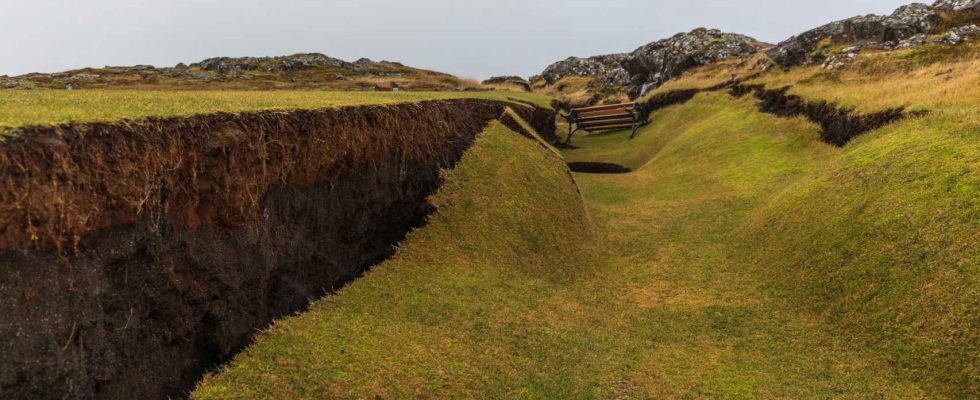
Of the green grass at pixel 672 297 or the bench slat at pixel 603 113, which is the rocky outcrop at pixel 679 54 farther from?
the green grass at pixel 672 297

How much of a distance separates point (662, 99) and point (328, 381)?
48.8 m

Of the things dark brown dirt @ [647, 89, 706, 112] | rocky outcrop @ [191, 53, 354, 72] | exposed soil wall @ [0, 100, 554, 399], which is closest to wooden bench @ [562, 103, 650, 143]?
A: dark brown dirt @ [647, 89, 706, 112]

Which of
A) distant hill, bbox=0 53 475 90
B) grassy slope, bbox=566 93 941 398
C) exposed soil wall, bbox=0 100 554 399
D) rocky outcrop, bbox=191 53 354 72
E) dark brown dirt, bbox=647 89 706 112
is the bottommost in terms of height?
grassy slope, bbox=566 93 941 398

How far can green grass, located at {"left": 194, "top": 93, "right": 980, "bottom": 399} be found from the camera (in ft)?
33.4

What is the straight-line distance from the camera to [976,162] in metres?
13.7

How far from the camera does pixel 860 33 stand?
40.2 m

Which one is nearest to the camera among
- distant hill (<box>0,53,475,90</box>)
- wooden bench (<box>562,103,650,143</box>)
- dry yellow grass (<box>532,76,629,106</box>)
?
wooden bench (<box>562,103,650,143</box>)

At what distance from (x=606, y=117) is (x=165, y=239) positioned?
148 feet

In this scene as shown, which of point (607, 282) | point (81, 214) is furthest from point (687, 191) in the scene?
point (81, 214)

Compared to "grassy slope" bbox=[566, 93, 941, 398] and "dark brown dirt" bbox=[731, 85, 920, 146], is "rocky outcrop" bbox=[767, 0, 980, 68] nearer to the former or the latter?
"dark brown dirt" bbox=[731, 85, 920, 146]

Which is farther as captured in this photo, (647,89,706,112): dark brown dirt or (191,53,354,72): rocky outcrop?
(191,53,354,72): rocky outcrop

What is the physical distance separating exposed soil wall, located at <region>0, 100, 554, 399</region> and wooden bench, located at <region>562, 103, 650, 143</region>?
3826cm

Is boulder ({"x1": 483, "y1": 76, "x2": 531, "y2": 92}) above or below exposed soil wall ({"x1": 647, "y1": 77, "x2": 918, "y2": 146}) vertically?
above

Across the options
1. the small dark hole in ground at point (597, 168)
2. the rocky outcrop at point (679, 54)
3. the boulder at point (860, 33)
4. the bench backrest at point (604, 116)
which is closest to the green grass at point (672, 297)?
the small dark hole in ground at point (597, 168)
